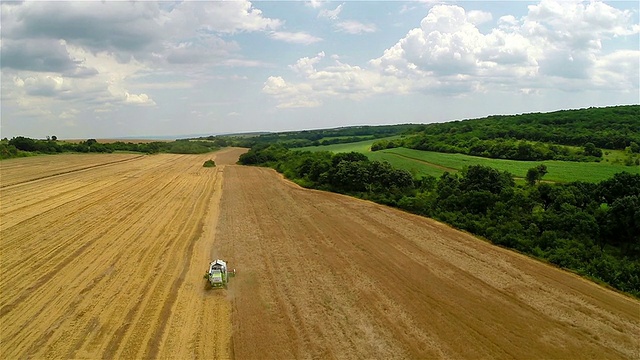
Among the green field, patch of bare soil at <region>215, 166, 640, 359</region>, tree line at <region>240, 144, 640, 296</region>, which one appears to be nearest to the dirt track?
patch of bare soil at <region>215, 166, 640, 359</region>

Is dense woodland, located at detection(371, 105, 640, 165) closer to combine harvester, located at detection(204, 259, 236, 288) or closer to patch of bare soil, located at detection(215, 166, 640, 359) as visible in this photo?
patch of bare soil, located at detection(215, 166, 640, 359)

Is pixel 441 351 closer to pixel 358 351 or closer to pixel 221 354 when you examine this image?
pixel 358 351

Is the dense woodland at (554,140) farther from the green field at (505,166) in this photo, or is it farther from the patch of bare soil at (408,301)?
the patch of bare soil at (408,301)

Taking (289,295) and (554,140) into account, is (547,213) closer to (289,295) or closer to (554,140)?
(289,295)

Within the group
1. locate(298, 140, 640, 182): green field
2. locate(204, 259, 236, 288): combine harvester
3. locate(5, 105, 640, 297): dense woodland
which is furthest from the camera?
locate(298, 140, 640, 182): green field

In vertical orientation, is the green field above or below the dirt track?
above

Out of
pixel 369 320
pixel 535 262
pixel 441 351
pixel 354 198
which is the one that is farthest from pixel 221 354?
pixel 354 198

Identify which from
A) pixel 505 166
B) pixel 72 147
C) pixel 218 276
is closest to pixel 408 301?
pixel 218 276

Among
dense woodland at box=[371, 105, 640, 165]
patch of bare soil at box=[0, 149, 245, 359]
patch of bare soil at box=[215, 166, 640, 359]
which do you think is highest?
dense woodland at box=[371, 105, 640, 165]
